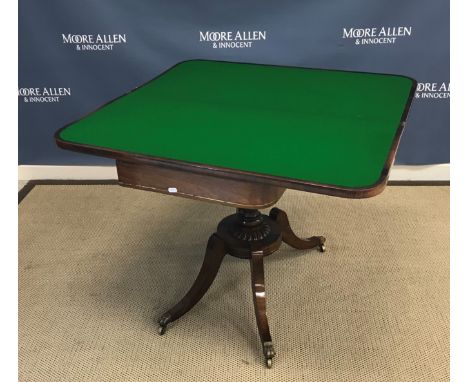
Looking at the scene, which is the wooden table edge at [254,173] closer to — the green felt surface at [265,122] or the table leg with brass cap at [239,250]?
the green felt surface at [265,122]

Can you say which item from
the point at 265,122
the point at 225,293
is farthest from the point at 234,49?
the point at 225,293

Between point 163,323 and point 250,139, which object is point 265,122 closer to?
point 250,139

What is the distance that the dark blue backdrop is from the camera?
2.35m

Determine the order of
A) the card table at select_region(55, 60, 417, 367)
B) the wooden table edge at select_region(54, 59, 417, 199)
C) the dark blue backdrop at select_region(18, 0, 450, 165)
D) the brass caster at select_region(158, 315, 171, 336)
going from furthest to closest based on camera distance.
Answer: the dark blue backdrop at select_region(18, 0, 450, 165) < the brass caster at select_region(158, 315, 171, 336) < the card table at select_region(55, 60, 417, 367) < the wooden table edge at select_region(54, 59, 417, 199)

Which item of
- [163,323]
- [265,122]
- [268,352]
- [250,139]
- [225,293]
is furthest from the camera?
[225,293]

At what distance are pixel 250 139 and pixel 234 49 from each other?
3.90 feet

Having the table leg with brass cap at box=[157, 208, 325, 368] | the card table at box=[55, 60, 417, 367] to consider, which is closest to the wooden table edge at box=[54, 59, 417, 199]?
the card table at box=[55, 60, 417, 367]

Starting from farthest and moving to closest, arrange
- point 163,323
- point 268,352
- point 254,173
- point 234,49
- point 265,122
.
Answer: point 234,49 < point 163,323 < point 268,352 < point 265,122 < point 254,173

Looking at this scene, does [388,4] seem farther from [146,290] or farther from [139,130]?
[146,290]

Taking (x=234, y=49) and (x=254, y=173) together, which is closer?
(x=254, y=173)

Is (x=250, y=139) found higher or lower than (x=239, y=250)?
higher

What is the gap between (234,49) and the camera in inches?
97.0

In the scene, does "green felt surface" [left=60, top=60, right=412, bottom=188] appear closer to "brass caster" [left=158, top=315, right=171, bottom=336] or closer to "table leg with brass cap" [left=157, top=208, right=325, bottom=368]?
"table leg with brass cap" [left=157, top=208, right=325, bottom=368]

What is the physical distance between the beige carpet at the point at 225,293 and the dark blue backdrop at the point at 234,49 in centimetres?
56
